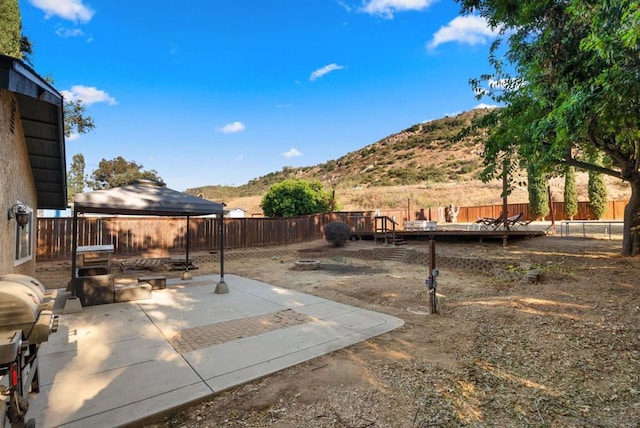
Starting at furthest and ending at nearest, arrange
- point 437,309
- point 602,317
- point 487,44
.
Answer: point 487,44 → point 437,309 → point 602,317

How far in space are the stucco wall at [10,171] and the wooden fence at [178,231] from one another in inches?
266

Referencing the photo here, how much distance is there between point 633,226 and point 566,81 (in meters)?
5.04

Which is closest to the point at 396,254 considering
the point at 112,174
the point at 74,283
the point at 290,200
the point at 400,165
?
the point at 290,200

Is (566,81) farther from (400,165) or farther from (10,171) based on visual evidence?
(400,165)

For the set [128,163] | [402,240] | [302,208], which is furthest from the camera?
[128,163]

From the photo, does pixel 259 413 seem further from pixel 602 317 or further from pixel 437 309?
pixel 602 317

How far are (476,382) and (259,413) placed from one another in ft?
6.53

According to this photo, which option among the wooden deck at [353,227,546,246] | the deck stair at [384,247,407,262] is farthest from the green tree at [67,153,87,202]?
the deck stair at [384,247,407,262]

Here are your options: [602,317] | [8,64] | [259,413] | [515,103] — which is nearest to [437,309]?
[602,317]

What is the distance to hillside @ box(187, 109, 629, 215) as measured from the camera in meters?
28.9

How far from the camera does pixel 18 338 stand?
182 cm

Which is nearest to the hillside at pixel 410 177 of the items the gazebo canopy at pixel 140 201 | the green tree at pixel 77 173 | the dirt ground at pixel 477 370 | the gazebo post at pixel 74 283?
the dirt ground at pixel 477 370

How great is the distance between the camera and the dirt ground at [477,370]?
242 centimetres

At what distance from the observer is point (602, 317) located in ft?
Answer: 14.5
